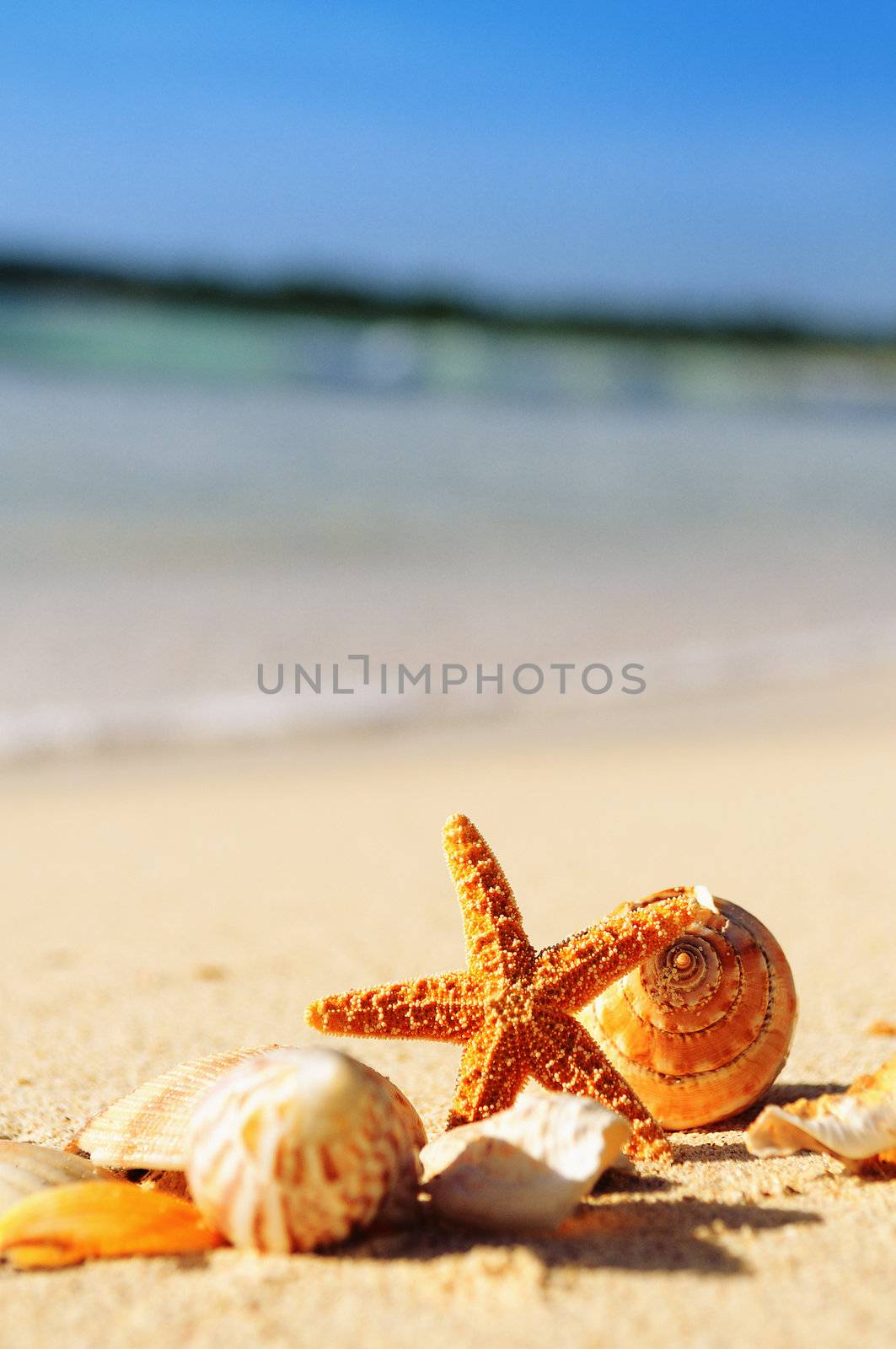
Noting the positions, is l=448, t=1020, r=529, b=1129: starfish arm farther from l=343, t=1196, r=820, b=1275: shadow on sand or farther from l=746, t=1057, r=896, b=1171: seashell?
l=746, t=1057, r=896, b=1171: seashell

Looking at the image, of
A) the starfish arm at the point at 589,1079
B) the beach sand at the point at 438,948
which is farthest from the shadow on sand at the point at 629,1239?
the starfish arm at the point at 589,1079

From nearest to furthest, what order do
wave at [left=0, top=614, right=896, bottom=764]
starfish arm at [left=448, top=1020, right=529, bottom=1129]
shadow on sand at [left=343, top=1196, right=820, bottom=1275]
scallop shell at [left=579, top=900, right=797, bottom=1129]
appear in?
shadow on sand at [left=343, top=1196, right=820, bottom=1275], starfish arm at [left=448, top=1020, right=529, bottom=1129], scallop shell at [left=579, top=900, right=797, bottom=1129], wave at [left=0, top=614, right=896, bottom=764]

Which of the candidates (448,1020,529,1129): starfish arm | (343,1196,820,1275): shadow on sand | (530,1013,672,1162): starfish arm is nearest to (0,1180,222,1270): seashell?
(343,1196,820,1275): shadow on sand

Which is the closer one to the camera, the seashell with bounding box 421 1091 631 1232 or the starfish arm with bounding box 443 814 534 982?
the seashell with bounding box 421 1091 631 1232

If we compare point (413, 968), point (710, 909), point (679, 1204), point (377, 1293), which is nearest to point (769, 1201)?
point (679, 1204)

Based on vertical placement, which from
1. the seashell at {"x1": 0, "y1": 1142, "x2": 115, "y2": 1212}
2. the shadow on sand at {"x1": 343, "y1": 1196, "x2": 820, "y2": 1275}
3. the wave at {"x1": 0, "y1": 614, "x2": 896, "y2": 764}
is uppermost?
the wave at {"x1": 0, "y1": 614, "x2": 896, "y2": 764}

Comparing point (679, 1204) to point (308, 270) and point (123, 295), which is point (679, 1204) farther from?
point (308, 270)
